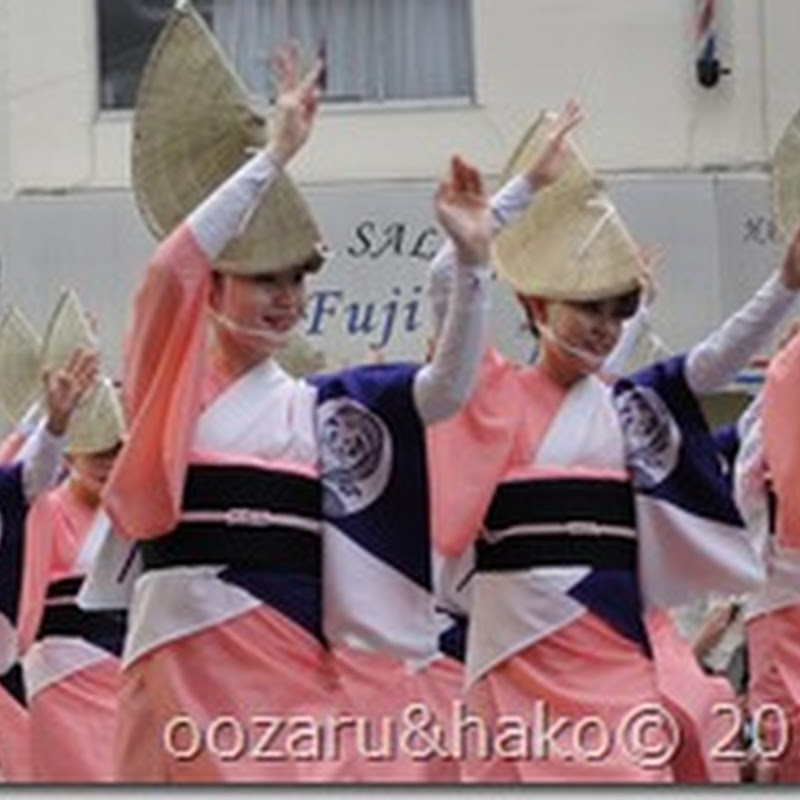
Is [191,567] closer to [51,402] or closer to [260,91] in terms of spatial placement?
[51,402]

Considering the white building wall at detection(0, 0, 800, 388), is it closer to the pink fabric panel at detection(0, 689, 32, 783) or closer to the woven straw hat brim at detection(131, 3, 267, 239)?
the pink fabric panel at detection(0, 689, 32, 783)

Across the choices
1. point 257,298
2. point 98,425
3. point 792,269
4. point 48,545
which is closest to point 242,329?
point 257,298

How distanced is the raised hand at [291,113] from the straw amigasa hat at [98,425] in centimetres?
156

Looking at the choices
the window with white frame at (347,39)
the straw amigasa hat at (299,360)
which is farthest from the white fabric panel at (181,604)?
the window with white frame at (347,39)

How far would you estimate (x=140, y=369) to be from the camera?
541 cm

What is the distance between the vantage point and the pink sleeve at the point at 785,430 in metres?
6.12

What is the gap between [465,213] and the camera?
5.27 metres

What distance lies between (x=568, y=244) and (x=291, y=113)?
843mm

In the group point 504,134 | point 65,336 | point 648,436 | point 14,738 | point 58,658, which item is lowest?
point 14,738

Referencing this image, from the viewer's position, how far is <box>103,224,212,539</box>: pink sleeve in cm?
532

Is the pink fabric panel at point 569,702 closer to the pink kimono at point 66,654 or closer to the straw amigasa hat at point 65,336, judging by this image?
the pink kimono at point 66,654

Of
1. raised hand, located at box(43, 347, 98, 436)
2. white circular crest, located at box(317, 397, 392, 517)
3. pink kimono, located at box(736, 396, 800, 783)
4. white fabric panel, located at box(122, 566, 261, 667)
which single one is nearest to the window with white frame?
pink kimono, located at box(736, 396, 800, 783)

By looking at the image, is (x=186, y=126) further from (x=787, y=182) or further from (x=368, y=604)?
(x=787, y=182)

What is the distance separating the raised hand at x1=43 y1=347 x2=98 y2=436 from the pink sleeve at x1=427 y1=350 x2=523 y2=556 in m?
0.74
